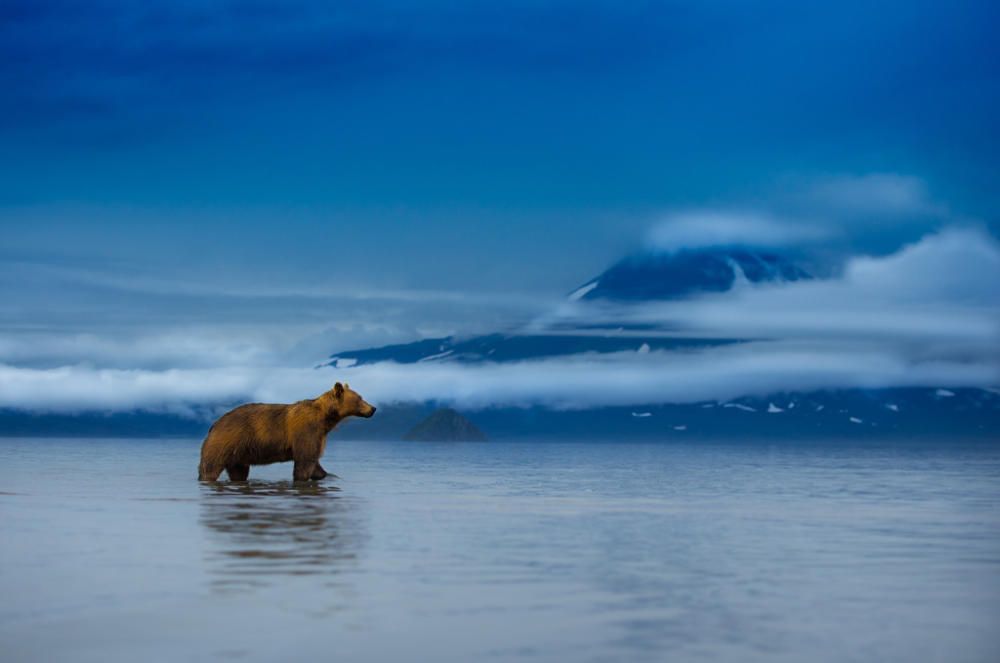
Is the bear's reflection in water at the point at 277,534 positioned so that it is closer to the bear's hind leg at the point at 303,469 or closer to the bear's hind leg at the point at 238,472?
the bear's hind leg at the point at 303,469

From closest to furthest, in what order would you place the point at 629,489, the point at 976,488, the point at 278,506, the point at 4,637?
1. the point at 4,637
2. the point at 278,506
3. the point at 629,489
4. the point at 976,488

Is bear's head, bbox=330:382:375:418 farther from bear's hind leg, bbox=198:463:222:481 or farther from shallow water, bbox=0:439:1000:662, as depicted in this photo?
shallow water, bbox=0:439:1000:662

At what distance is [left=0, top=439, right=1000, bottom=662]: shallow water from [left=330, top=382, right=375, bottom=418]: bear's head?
8.95 metres

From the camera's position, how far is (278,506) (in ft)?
94.8

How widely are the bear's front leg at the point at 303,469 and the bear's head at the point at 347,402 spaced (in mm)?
1712

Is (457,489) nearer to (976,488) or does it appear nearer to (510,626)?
(976,488)

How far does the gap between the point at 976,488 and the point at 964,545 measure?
91.1 feet

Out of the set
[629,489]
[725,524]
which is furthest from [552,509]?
[629,489]

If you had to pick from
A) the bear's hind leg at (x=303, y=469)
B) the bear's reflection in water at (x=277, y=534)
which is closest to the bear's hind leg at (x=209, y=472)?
the bear's hind leg at (x=303, y=469)

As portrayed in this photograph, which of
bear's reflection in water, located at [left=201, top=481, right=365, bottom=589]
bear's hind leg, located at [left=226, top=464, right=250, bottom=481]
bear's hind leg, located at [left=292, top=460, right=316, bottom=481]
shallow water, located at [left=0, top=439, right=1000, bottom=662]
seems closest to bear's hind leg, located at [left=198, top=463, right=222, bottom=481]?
bear's hind leg, located at [left=226, top=464, right=250, bottom=481]

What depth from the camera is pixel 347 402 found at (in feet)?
132

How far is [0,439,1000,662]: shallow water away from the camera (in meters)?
12.0

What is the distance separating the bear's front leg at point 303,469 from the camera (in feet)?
128

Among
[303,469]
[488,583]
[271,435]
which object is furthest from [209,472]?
[488,583]
